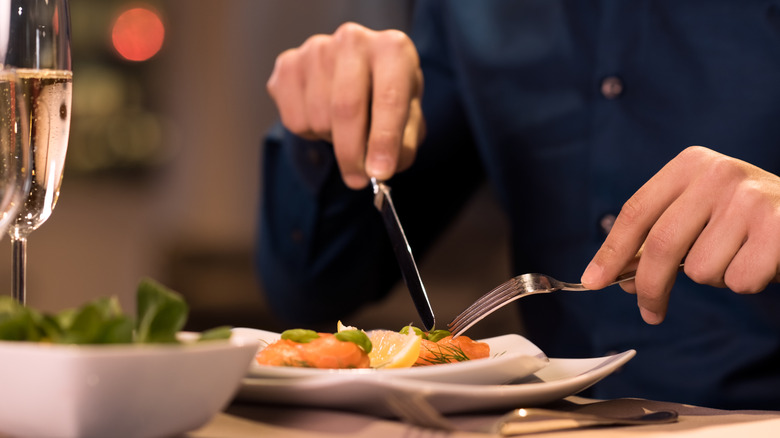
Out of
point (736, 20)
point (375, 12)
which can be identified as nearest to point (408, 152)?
point (736, 20)

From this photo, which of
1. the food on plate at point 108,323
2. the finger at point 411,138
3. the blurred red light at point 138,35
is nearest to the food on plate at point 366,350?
the food on plate at point 108,323

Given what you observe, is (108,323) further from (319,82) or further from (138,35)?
(138,35)

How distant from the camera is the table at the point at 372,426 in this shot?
49 centimetres

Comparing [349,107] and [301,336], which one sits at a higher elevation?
[349,107]

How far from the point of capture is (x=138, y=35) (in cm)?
451

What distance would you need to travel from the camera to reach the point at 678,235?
73cm

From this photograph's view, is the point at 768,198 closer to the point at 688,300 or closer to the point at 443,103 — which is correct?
the point at 688,300

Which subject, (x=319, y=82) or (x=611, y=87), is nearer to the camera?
(x=319, y=82)

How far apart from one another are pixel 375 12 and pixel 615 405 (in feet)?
10.7

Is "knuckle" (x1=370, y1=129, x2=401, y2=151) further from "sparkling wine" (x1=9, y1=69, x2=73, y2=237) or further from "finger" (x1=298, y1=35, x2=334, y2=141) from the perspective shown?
"sparkling wine" (x1=9, y1=69, x2=73, y2=237)

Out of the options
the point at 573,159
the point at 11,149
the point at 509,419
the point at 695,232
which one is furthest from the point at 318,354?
the point at 573,159

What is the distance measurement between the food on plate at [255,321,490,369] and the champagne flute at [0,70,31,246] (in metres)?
0.21

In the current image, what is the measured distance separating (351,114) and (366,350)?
0.49 meters

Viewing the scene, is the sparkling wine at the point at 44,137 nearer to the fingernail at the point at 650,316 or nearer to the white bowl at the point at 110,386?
the white bowl at the point at 110,386
